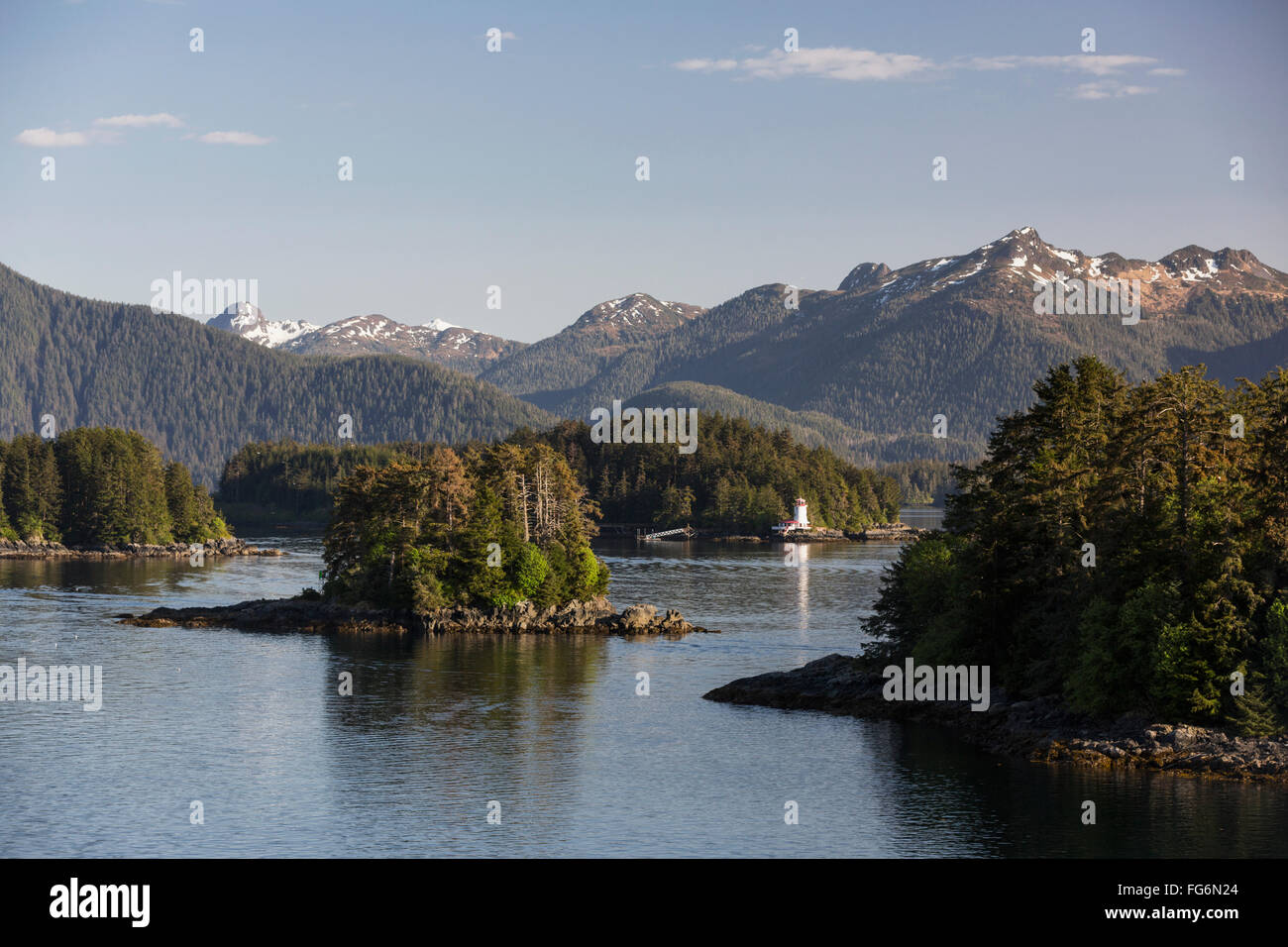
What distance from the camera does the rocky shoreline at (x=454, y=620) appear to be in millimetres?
106125

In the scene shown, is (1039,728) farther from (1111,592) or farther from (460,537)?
(460,537)

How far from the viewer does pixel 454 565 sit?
360 ft

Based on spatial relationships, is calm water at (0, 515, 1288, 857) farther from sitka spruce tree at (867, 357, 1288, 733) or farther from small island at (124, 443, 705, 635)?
small island at (124, 443, 705, 635)

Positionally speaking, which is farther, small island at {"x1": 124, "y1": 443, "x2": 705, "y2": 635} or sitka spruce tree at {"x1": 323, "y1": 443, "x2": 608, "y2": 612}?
sitka spruce tree at {"x1": 323, "y1": 443, "x2": 608, "y2": 612}

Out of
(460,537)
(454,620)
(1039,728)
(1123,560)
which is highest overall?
(460,537)

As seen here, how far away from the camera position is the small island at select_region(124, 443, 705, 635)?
10725 centimetres

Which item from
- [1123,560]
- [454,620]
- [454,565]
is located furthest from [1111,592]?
[454,565]

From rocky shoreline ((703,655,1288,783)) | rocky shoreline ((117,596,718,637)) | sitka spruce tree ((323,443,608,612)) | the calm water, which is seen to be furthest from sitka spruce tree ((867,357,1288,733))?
sitka spruce tree ((323,443,608,612))

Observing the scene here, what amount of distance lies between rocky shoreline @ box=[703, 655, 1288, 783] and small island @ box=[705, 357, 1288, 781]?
88mm

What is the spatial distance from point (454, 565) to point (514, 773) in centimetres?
5147

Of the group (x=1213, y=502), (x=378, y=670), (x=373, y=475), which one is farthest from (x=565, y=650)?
(x=1213, y=502)

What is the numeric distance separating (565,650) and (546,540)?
709 inches
